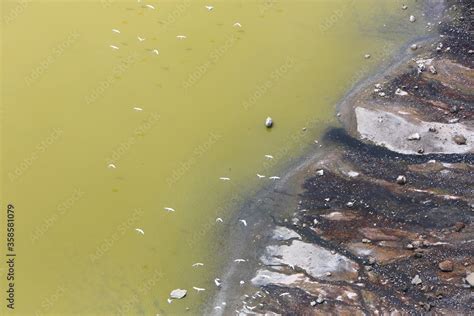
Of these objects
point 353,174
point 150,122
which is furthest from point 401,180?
point 150,122

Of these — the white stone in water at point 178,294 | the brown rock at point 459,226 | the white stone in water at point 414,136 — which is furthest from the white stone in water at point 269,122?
the brown rock at point 459,226

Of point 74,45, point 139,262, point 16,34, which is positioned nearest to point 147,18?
point 74,45

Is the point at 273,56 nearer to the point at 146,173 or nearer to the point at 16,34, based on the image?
the point at 146,173

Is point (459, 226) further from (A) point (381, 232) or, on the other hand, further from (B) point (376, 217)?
(B) point (376, 217)

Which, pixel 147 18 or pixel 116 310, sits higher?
pixel 147 18

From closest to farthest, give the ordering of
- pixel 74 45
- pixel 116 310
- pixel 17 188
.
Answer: pixel 116 310
pixel 17 188
pixel 74 45

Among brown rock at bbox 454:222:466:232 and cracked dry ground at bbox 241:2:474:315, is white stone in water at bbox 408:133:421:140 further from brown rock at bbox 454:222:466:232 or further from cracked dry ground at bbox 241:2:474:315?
brown rock at bbox 454:222:466:232
